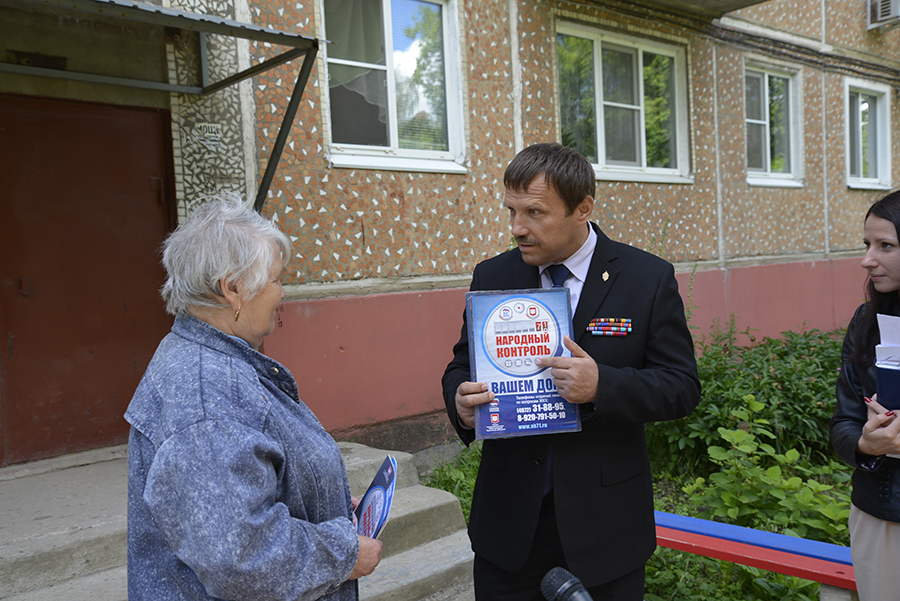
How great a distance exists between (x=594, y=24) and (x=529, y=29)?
3.35ft

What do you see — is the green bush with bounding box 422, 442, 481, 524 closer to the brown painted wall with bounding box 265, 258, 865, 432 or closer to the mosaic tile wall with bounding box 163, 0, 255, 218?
the brown painted wall with bounding box 265, 258, 865, 432

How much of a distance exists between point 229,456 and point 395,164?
13.5 ft

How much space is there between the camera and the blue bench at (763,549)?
2498 mm

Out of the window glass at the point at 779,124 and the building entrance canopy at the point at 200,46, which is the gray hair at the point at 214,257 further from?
the window glass at the point at 779,124

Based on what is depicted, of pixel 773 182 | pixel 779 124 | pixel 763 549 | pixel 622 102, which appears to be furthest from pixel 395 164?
pixel 779 124

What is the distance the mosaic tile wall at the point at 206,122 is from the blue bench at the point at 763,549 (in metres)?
3.29

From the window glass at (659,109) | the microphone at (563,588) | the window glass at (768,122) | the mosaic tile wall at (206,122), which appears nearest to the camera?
the microphone at (563,588)

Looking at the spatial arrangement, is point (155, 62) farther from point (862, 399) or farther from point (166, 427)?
point (862, 399)

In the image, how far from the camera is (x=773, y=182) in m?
8.73

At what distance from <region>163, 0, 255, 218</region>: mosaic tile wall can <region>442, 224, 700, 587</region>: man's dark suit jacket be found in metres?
Result: 3.01

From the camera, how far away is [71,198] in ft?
13.1

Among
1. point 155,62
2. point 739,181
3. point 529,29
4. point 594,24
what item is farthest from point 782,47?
point 155,62

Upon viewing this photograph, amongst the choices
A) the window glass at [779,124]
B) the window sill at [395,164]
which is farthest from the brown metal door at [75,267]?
the window glass at [779,124]

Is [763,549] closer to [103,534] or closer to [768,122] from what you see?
[103,534]
